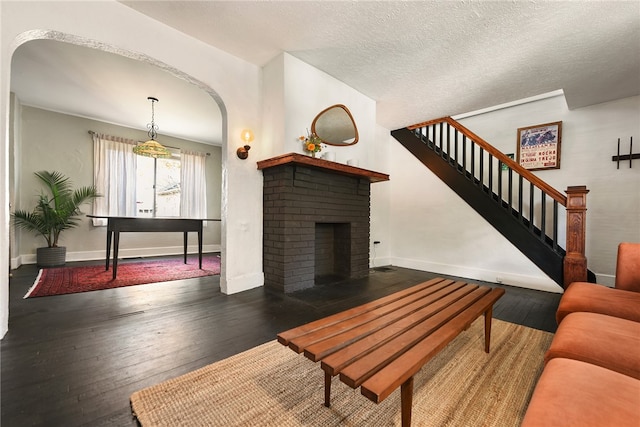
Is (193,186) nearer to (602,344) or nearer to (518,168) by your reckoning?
(518,168)

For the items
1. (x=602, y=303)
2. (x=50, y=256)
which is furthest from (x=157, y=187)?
(x=602, y=303)

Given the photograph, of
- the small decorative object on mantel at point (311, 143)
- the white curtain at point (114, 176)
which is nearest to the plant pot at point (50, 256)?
the white curtain at point (114, 176)

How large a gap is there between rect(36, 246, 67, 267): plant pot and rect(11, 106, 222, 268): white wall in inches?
10.5

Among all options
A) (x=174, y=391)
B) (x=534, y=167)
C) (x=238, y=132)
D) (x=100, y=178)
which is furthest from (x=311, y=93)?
(x=100, y=178)

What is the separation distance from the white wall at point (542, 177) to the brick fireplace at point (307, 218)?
124 centimetres

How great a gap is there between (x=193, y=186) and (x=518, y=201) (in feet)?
21.1

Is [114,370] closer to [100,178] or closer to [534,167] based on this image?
[100,178]

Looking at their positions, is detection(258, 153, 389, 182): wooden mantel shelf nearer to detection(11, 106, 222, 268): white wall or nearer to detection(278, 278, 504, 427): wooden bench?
detection(278, 278, 504, 427): wooden bench

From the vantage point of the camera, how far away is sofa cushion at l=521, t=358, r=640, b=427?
59 centimetres

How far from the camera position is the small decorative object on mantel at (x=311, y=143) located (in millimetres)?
2936

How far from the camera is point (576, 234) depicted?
2.76 meters

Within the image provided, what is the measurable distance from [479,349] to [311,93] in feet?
9.94

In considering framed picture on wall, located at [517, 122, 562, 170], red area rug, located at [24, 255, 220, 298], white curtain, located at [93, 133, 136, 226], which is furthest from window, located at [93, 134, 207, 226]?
framed picture on wall, located at [517, 122, 562, 170]

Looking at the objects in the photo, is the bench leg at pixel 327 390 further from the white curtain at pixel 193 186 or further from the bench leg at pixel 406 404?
the white curtain at pixel 193 186
